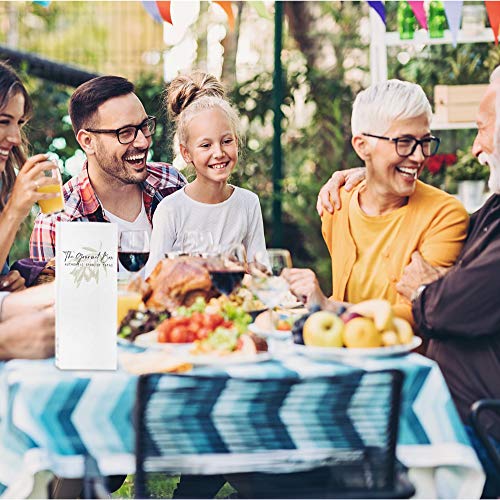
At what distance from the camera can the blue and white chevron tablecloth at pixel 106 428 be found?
2.09 metres

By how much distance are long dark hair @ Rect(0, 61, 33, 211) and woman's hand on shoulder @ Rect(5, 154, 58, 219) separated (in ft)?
1.20

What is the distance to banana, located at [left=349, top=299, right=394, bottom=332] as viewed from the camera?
7.50 feet

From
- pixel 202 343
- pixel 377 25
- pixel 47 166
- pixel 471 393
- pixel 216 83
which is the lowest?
pixel 471 393

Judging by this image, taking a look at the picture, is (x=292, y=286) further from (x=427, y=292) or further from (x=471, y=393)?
(x=471, y=393)

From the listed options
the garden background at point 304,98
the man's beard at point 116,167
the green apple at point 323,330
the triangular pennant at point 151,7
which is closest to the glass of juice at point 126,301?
the green apple at point 323,330

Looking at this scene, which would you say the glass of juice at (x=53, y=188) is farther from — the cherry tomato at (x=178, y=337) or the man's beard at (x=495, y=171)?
the man's beard at (x=495, y=171)

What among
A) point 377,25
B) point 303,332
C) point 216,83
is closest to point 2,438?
point 303,332

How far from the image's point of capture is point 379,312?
2309 millimetres

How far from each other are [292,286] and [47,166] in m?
0.83

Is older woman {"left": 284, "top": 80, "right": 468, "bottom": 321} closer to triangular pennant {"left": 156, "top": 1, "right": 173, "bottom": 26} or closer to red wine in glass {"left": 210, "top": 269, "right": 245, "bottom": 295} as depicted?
red wine in glass {"left": 210, "top": 269, "right": 245, "bottom": 295}

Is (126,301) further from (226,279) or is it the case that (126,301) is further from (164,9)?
(164,9)

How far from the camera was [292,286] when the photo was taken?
2.79 meters

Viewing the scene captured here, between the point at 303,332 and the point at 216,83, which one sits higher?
the point at 216,83

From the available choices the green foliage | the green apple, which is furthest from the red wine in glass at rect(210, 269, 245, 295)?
the green foliage
